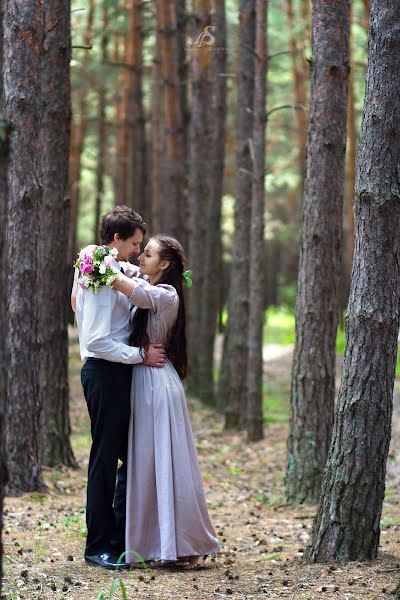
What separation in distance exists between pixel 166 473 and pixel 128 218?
5.85 feet

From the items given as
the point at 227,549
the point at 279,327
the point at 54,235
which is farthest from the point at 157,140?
the point at 227,549

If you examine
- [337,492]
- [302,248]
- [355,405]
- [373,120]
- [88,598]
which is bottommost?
[88,598]

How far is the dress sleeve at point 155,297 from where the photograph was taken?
19.8 feet

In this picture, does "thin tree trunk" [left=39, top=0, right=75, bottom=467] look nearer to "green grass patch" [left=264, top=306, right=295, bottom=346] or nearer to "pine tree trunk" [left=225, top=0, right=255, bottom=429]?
"pine tree trunk" [left=225, top=0, right=255, bottom=429]

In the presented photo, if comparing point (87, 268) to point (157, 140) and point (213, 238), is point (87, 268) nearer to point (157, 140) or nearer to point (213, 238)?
point (213, 238)

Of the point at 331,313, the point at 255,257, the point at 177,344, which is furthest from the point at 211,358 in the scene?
the point at 177,344

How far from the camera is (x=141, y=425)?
6.28 meters

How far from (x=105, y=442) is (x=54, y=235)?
4.08 metres

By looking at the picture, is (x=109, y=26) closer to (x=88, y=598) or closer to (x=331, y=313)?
(x=331, y=313)

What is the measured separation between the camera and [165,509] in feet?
20.3

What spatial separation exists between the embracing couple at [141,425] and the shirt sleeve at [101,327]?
0.10 ft

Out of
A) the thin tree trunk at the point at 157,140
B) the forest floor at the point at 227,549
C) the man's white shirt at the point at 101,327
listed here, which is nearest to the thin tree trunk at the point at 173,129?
the thin tree trunk at the point at 157,140

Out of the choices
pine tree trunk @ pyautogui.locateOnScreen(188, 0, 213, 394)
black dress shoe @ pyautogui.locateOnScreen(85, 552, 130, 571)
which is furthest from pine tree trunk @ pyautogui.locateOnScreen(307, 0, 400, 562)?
pine tree trunk @ pyautogui.locateOnScreen(188, 0, 213, 394)

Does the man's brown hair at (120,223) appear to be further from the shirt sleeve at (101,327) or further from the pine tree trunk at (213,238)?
the pine tree trunk at (213,238)
